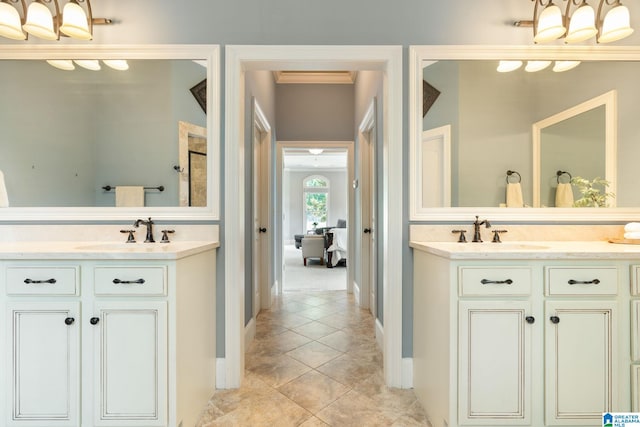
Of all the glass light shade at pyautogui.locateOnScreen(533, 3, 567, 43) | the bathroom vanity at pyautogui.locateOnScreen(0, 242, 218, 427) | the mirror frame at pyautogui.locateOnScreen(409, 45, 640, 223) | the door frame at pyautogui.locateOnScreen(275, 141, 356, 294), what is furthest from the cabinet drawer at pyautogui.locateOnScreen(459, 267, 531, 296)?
the door frame at pyautogui.locateOnScreen(275, 141, 356, 294)

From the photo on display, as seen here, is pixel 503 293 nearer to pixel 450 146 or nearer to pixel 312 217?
pixel 450 146

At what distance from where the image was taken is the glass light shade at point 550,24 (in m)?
1.72

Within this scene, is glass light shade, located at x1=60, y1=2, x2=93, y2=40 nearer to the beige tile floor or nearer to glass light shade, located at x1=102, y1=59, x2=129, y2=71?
glass light shade, located at x1=102, y1=59, x2=129, y2=71

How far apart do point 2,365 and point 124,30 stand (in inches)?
75.5

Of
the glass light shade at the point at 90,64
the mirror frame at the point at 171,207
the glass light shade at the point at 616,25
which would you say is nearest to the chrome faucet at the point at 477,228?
the glass light shade at the point at 616,25

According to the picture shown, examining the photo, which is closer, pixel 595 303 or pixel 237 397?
pixel 595 303

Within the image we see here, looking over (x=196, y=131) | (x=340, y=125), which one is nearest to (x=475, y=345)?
(x=196, y=131)

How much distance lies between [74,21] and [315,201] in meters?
10.0

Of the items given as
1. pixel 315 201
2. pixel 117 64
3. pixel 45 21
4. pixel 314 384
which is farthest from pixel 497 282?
pixel 315 201

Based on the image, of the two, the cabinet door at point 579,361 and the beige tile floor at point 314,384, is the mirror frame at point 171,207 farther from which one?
the cabinet door at point 579,361

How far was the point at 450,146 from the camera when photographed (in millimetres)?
A: 1942

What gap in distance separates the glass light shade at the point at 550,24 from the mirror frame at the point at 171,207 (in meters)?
1.94

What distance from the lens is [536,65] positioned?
1914mm

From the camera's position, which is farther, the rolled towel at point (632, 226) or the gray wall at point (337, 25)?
the gray wall at point (337, 25)
